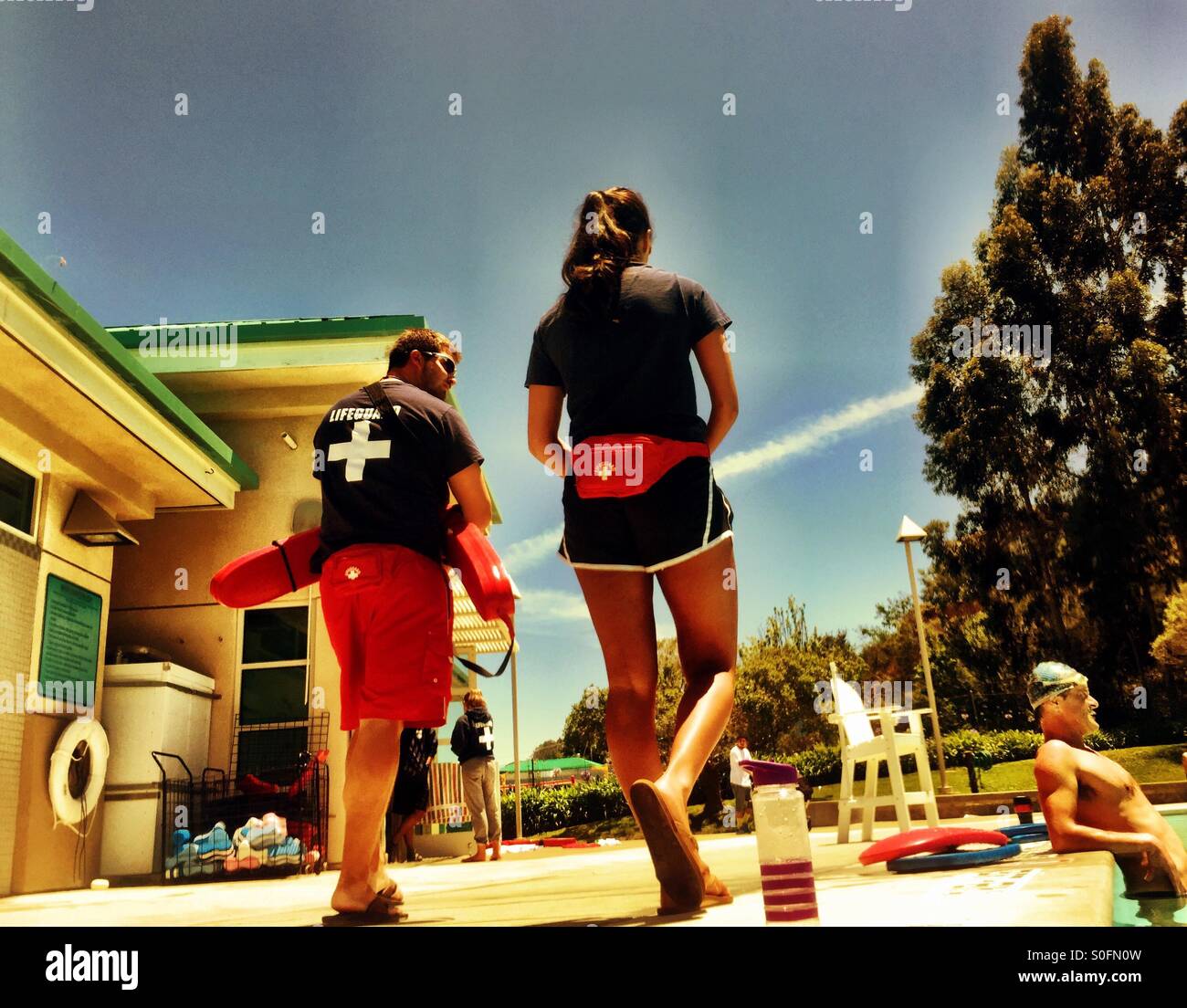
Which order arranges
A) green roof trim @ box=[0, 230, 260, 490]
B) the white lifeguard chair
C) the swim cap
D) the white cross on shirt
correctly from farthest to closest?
the white lifeguard chair → green roof trim @ box=[0, 230, 260, 490] → the swim cap → the white cross on shirt

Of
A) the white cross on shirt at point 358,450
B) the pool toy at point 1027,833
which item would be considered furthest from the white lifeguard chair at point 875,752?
the white cross on shirt at point 358,450

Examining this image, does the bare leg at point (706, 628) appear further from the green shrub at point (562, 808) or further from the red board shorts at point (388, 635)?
the green shrub at point (562, 808)

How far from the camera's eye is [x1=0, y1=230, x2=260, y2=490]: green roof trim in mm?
5227

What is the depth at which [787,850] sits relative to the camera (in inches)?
56.1

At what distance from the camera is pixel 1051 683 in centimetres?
287

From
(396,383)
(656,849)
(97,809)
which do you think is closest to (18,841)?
(97,809)

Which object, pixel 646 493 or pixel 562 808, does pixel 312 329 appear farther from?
pixel 562 808

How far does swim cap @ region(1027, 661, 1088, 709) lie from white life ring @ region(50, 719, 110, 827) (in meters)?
7.17

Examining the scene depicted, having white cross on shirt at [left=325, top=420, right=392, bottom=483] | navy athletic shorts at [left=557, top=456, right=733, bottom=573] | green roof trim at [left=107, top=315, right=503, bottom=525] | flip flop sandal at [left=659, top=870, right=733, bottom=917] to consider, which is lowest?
flip flop sandal at [left=659, top=870, right=733, bottom=917]

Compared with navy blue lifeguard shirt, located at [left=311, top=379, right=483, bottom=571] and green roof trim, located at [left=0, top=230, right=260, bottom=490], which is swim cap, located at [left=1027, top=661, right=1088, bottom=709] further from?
green roof trim, located at [left=0, top=230, right=260, bottom=490]

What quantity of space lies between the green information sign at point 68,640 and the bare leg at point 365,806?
5.87 metres

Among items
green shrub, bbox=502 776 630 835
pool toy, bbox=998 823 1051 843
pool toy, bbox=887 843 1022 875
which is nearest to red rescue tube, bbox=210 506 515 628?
pool toy, bbox=887 843 1022 875
